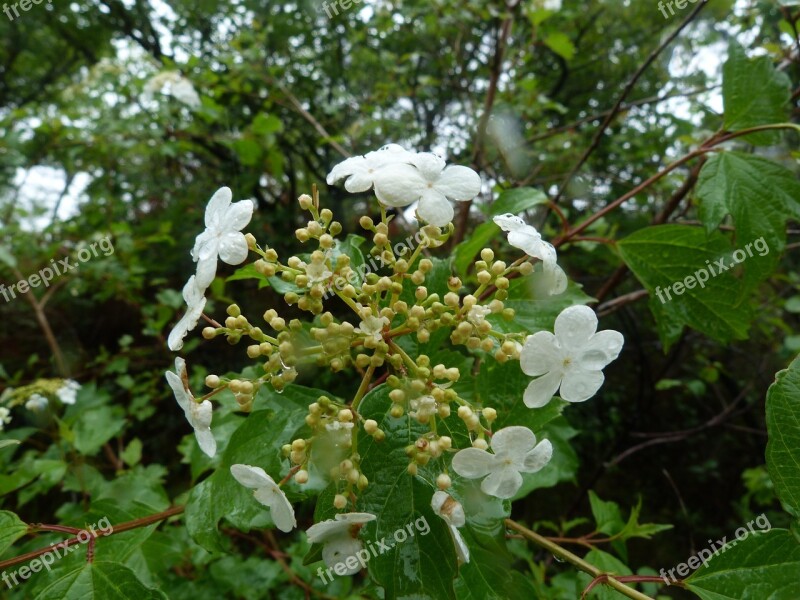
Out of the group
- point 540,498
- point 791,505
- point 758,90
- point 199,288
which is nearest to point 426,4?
point 758,90

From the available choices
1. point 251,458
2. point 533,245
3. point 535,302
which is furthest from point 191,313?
point 535,302

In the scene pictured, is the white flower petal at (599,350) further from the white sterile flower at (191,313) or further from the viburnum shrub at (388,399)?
the white sterile flower at (191,313)

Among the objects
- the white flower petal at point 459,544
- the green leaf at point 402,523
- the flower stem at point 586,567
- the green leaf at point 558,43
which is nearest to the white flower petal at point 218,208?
the green leaf at point 402,523

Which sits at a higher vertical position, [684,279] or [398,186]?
[398,186]

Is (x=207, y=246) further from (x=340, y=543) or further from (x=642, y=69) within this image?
(x=642, y=69)

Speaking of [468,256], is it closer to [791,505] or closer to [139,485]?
[791,505]

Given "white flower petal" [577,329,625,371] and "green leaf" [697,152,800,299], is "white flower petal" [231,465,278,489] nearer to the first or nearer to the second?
"white flower petal" [577,329,625,371]

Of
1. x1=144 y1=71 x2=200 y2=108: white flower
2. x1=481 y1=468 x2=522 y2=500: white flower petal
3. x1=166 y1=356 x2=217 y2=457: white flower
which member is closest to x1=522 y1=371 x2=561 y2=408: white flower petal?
x1=481 y1=468 x2=522 y2=500: white flower petal
